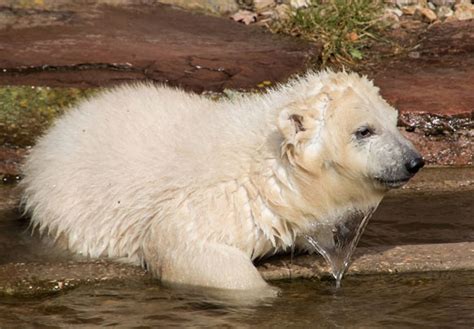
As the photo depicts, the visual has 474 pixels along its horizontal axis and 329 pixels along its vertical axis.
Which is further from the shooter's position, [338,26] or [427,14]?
[427,14]

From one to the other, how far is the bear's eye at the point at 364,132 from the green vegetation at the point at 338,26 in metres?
3.38

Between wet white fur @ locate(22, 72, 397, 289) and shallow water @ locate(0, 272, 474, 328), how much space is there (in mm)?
177

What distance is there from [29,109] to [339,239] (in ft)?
8.24

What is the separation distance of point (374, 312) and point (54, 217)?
75.9 inches

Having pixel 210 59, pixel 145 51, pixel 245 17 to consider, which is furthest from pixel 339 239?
pixel 245 17

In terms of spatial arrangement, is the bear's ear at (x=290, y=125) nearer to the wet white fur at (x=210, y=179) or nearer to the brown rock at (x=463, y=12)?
the wet white fur at (x=210, y=179)

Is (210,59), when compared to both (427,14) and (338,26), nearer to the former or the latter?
(338,26)

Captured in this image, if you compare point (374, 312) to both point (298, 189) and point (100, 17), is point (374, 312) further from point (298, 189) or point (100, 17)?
point (100, 17)

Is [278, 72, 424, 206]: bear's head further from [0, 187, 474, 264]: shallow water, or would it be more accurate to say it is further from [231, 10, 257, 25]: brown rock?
[231, 10, 257, 25]: brown rock

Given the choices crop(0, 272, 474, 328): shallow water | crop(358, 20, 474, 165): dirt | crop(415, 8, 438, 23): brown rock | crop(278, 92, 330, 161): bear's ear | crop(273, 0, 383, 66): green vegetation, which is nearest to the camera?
crop(0, 272, 474, 328): shallow water

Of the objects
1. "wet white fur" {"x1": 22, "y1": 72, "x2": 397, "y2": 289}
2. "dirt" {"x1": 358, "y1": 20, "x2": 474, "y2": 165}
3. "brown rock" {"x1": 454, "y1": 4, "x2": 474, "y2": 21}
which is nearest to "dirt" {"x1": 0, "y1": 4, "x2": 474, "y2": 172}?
"dirt" {"x1": 358, "y1": 20, "x2": 474, "y2": 165}

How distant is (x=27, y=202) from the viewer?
6.42 m

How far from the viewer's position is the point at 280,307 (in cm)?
538

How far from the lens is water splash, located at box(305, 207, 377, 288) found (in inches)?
231
